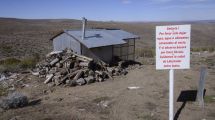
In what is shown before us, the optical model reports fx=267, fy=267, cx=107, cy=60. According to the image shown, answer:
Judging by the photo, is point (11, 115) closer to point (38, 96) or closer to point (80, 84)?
point (38, 96)

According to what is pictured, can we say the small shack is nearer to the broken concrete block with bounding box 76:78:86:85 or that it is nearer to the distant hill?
the broken concrete block with bounding box 76:78:86:85

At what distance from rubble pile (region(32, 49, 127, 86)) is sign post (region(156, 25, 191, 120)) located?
25.9ft

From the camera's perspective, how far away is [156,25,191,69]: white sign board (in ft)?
24.0

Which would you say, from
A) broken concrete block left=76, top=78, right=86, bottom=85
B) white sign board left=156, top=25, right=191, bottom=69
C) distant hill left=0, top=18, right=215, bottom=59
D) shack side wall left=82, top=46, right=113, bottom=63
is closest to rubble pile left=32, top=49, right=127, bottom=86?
broken concrete block left=76, top=78, right=86, bottom=85

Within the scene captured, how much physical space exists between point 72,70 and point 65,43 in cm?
327

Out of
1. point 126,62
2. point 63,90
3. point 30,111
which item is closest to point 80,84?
point 63,90

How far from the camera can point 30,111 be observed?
967 centimetres

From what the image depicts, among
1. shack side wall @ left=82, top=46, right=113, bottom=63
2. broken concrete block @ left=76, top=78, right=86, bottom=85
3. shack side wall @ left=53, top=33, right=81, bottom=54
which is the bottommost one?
broken concrete block @ left=76, top=78, right=86, bottom=85

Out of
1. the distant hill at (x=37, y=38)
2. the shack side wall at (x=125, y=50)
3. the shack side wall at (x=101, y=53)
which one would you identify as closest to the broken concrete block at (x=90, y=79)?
the shack side wall at (x=101, y=53)

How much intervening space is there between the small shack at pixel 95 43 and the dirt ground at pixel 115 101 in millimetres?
3119

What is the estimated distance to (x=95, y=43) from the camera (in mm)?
18141

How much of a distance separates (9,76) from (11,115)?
27.8ft

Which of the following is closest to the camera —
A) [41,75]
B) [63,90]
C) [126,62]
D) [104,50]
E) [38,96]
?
[38,96]

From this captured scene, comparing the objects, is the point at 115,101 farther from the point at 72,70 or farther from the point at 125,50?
the point at 125,50
